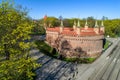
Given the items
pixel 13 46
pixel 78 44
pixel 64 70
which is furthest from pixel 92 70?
pixel 13 46

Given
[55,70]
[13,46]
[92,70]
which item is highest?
[13,46]

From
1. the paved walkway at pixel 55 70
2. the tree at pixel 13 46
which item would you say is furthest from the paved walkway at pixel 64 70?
the tree at pixel 13 46

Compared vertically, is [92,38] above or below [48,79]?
above

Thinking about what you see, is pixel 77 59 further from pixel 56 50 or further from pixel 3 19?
pixel 3 19

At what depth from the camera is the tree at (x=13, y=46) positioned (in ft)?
82.5

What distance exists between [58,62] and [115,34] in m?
100

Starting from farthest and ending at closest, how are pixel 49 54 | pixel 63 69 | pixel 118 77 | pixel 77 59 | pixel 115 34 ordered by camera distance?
pixel 115 34, pixel 49 54, pixel 77 59, pixel 63 69, pixel 118 77

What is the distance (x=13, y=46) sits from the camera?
88.8 feet

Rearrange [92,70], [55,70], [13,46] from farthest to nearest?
[92,70] < [55,70] < [13,46]

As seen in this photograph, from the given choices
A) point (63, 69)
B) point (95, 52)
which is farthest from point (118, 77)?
point (95, 52)

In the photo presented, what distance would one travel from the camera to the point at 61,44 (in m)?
67.5

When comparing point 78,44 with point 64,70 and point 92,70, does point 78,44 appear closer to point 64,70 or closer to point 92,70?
point 92,70

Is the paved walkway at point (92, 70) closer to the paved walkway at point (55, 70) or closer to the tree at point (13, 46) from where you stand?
the paved walkway at point (55, 70)

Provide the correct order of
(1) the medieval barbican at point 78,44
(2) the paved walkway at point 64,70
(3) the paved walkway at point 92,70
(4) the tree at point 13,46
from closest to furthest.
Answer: (4) the tree at point 13,46, (2) the paved walkway at point 64,70, (3) the paved walkway at point 92,70, (1) the medieval barbican at point 78,44
